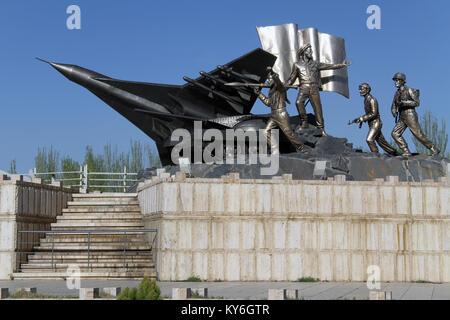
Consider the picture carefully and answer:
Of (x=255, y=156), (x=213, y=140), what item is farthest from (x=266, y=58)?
(x=255, y=156)

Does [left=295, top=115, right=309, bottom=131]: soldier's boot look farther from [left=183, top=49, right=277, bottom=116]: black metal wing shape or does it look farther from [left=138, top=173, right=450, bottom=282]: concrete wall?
[left=138, top=173, right=450, bottom=282]: concrete wall

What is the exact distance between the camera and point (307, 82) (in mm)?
20516

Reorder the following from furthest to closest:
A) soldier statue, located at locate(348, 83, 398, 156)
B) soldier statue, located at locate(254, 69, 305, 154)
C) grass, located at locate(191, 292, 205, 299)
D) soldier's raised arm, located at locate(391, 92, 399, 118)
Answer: soldier statue, located at locate(348, 83, 398, 156), soldier's raised arm, located at locate(391, 92, 399, 118), soldier statue, located at locate(254, 69, 305, 154), grass, located at locate(191, 292, 205, 299)

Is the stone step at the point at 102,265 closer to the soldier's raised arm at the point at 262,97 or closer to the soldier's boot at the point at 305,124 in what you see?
the soldier's raised arm at the point at 262,97

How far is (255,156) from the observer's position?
1784 cm

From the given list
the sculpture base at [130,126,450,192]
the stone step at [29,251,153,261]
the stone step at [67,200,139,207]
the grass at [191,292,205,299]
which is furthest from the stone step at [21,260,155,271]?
the grass at [191,292,205,299]

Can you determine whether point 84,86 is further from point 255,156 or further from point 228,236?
point 228,236

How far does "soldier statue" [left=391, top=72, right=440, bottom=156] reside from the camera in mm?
18438

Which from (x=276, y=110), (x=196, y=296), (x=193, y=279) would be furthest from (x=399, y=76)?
(x=196, y=296)

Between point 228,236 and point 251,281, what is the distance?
1.03 metres

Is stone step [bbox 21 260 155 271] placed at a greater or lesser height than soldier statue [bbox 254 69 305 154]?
lesser

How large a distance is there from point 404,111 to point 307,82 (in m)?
3.15

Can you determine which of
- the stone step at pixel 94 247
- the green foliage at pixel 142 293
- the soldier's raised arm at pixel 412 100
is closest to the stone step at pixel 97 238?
the stone step at pixel 94 247

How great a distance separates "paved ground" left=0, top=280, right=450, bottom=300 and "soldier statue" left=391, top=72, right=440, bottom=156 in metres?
5.85
